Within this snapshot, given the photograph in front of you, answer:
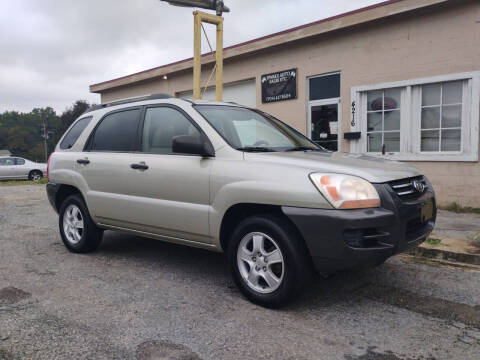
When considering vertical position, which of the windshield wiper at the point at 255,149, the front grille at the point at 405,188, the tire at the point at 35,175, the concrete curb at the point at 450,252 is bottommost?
the tire at the point at 35,175

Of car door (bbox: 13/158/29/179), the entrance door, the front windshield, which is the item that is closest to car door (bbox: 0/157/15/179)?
car door (bbox: 13/158/29/179)

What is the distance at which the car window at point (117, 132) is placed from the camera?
4.54m

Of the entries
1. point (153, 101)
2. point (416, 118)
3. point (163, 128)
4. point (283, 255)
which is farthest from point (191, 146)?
point (416, 118)

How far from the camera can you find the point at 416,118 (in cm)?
804

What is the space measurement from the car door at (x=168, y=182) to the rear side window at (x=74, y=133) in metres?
1.23

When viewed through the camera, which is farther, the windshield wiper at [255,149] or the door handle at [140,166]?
the door handle at [140,166]

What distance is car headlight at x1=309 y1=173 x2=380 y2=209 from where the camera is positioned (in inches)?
118

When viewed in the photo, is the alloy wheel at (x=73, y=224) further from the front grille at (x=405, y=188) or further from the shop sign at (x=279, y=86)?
the shop sign at (x=279, y=86)

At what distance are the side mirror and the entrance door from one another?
613 centimetres

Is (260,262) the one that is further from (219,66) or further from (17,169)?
(17,169)

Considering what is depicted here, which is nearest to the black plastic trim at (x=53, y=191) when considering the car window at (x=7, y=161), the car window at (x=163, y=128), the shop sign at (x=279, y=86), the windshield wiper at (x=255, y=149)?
the car window at (x=163, y=128)

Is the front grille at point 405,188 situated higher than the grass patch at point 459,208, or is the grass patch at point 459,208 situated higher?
the front grille at point 405,188

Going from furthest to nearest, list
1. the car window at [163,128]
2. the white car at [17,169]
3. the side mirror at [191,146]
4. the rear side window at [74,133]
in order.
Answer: the white car at [17,169] < the rear side window at [74,133] < the car window at [163,128] < the side mirror at [191,146]

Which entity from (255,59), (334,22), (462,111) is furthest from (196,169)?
(255,59)
